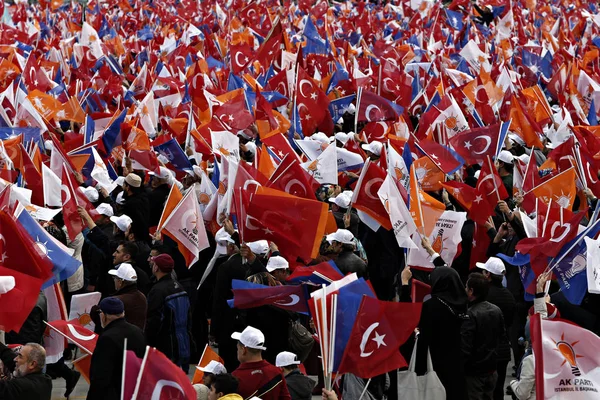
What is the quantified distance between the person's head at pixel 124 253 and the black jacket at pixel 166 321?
0.50 metres

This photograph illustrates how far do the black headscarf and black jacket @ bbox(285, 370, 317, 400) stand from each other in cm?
129

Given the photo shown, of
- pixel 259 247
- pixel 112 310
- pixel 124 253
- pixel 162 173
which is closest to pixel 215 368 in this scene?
pixel 112 310

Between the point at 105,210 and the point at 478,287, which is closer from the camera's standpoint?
the point at 478,287

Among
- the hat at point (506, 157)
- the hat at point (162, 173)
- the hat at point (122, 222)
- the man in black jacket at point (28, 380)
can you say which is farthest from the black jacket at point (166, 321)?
the hat at point (506, 157)

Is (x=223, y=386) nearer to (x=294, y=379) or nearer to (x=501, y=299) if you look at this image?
(x=294, y=379)

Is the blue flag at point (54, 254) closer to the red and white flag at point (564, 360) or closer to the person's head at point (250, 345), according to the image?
the person's head at point (250, 345)

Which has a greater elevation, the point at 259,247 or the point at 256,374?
the point at 256,374

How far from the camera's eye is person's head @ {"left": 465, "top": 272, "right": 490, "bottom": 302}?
9.48 meters

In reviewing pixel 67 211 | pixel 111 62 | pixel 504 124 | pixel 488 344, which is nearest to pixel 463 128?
pixel 504 124

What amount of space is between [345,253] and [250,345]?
118 inches

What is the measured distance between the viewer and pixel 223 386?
765cm

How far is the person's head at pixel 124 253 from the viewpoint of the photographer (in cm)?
1100

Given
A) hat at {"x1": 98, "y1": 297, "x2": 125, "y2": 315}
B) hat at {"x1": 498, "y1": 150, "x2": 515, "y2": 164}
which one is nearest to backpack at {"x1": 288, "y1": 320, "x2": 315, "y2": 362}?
hat at {"x1": 98, "y1": 297, "x2": 125, "y2": 315}

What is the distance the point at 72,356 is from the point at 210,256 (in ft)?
5.36
